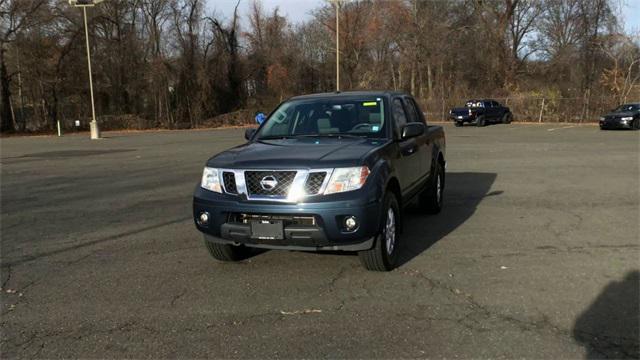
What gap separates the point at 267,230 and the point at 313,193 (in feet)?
1.73

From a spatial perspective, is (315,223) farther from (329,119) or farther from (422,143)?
(422,143)

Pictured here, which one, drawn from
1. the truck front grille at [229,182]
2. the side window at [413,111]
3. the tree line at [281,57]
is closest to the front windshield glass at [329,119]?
the side window at [413,111]

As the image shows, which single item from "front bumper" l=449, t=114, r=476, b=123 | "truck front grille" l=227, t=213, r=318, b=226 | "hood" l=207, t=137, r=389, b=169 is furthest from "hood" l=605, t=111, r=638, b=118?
"truck front grille" l=227, t=213, r=318, b=226

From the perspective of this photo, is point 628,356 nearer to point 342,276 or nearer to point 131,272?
point 342,276

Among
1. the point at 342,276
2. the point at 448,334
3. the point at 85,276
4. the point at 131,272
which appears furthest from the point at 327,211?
the point at 85,276

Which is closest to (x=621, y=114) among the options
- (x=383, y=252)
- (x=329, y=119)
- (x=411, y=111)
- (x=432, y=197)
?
(x=432, y=197)

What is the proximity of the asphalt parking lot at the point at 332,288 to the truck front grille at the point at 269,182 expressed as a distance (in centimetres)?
86

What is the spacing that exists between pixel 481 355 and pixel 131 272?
139 inches

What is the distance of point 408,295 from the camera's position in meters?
4.81

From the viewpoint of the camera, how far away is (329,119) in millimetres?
6422

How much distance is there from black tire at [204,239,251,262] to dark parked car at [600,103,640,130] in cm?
2843

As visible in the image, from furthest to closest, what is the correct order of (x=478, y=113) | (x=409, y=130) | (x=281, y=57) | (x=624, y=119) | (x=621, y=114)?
(x=281, y=57) < (x=478, y=113) < (x=621, y=114) < (x=624, y=119) < (x=409, y=130)

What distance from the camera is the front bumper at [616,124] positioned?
2888 centimetres

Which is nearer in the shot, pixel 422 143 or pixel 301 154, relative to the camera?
pixel 301 154
